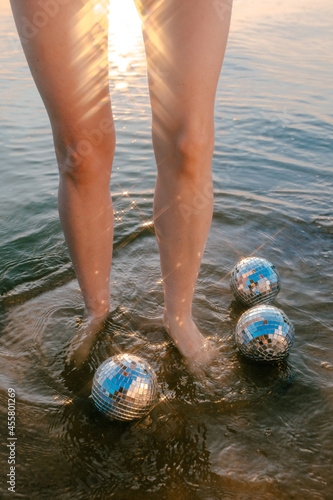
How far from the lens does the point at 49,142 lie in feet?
20.0

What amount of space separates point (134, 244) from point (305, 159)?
2.61 m

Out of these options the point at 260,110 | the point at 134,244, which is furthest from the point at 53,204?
the point at 260,110

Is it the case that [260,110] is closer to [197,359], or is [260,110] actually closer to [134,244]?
[134,244]

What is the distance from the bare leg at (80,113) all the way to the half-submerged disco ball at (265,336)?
84 cm

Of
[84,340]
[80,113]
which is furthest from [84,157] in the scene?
[84,340]

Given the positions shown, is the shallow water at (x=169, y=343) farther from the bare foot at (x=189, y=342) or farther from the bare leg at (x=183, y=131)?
the bare leg at (x=183, y=131)

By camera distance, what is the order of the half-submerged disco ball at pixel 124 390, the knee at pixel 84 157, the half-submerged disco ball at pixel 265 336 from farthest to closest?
the half-submerged disco ball at pixel 265 336 → the knee at pixel 84 157 → the half-submerged disco ball at pixel 124 390

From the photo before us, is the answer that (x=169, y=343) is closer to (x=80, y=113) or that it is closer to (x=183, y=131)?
(x=183, y=131)

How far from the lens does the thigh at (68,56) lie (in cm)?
202

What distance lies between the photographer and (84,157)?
2.36m

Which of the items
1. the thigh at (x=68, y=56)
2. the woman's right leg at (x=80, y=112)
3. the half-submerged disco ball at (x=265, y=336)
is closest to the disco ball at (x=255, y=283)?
the half-submerged disco ball at (x=265, y=336)

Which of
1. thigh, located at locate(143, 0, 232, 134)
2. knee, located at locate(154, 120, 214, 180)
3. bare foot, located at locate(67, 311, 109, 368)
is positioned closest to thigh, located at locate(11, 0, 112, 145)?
thigh, located at locate(143, 0, 232, 134)

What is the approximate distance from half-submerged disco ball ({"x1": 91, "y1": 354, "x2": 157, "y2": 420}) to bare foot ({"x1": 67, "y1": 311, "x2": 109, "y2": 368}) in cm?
39

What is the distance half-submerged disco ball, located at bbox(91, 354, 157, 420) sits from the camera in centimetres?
213
